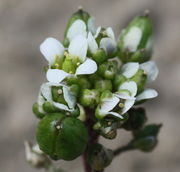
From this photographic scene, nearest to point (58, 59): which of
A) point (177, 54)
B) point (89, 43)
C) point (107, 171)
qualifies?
point (89, 43)

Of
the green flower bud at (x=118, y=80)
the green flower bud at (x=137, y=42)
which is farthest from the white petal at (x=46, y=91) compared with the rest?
the green flower bud at (x=137, y=42)

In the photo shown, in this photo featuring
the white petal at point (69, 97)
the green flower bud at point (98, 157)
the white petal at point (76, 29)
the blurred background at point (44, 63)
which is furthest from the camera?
the blurred background at point (44, 63)

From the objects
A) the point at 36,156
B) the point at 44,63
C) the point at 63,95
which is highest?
the point at 63,95

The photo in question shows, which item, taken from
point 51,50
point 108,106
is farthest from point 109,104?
point 51,50

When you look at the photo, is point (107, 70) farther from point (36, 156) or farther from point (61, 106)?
point (36, 156)

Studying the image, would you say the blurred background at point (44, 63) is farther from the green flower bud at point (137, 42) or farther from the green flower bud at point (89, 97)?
the green flower bud at point (89, 97)

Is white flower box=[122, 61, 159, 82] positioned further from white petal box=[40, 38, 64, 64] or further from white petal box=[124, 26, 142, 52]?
white petal box=[40, 38, 64, 64]
